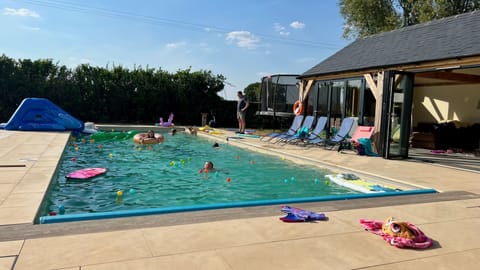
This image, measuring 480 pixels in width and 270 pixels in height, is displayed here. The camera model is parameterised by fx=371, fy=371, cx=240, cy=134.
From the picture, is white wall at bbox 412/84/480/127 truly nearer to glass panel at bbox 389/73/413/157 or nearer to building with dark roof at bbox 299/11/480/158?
building with dark roof at bbox 299/11/480/158

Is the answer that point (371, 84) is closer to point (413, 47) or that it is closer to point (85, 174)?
point (413, 47)

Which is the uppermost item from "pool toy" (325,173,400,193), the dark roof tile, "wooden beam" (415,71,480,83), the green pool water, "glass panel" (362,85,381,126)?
the dark roof tile

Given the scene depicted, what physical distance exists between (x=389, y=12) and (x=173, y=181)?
74.4 ft

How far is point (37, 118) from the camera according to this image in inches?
534

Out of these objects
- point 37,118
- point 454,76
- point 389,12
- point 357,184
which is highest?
point 389,12

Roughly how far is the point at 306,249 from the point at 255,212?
112 cm

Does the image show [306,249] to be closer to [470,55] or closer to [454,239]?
[454,239]

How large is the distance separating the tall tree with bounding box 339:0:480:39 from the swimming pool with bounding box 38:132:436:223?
17.2 meters

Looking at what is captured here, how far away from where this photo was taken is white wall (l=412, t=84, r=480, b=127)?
1237cm

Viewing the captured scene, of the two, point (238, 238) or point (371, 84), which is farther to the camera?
point (371, 84)

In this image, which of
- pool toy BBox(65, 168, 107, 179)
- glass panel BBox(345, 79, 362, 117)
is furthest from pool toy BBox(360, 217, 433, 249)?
glass panel BBox(345, 79, 362, 117)

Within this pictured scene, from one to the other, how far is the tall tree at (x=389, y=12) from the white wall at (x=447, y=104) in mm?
10171

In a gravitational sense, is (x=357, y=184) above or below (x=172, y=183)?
above

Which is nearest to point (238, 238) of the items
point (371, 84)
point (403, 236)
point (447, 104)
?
point (403, 236)
